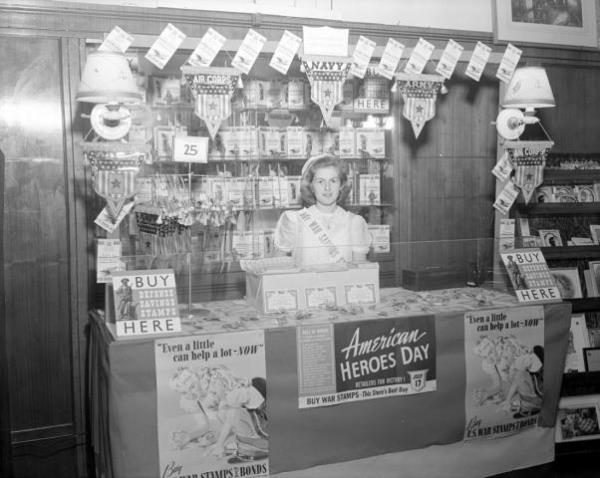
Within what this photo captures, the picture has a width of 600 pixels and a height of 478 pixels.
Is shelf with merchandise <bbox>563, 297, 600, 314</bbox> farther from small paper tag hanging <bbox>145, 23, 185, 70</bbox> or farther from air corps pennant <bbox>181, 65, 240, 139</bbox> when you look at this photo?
small paper tag hanging <bbox>145, 23, 185, 70</bbox>

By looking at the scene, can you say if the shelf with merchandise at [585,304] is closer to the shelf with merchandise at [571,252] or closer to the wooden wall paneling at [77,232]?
the shelf with merchandise at [571,252]

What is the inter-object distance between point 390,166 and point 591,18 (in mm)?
2132

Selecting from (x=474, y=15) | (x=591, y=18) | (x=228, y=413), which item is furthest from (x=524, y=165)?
(x=228, y=413)

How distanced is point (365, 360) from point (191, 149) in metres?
1.81

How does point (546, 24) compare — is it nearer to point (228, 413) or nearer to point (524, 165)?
point (524, 165)

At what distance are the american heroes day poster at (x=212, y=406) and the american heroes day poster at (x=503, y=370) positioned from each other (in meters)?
1.11

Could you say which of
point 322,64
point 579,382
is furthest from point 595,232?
point 322,64

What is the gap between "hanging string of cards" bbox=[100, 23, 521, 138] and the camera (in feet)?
13.6

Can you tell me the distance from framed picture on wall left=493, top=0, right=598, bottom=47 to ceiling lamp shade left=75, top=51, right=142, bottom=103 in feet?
9.49

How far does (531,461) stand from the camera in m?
3.73

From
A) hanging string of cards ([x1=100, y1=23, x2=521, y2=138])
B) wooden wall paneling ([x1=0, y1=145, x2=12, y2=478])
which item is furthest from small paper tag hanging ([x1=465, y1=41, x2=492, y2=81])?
wooden wall paneling ([x1=0, y1=145, x2=12, y2=478])

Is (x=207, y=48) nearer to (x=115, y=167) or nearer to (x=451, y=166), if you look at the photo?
(x=115, y=167)

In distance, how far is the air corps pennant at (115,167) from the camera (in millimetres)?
3965

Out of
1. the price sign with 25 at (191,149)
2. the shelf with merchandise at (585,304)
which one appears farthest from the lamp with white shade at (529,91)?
the price sign with 25 at (191,149)
